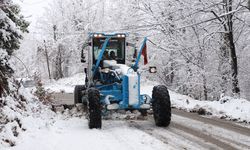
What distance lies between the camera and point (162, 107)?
1028cm

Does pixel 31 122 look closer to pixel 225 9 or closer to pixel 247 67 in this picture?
pixel 225 9

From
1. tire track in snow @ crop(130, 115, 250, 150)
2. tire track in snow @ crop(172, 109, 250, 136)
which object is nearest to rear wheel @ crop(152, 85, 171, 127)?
tire track in snow @ crop(130, 115, 250, 150)

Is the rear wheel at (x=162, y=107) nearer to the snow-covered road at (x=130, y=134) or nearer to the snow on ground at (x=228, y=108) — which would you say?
the snow-covered road at (x=130, y=134)

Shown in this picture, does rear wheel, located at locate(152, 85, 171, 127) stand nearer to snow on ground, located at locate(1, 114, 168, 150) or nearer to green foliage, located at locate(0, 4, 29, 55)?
snow on ground, located at locate(1, 114, 168, 150)

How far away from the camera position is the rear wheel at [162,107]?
10.3 m

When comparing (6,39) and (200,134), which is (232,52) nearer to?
(200,134)

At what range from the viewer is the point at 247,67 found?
23344mm

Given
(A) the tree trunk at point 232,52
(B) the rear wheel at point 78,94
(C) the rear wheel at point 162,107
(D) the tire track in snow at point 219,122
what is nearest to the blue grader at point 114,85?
(C) the rear wheel at point 162,107

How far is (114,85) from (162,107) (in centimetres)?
182

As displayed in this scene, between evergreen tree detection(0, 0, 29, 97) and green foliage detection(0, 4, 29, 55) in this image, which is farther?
green foliage detection(0, 4, 29, 55)

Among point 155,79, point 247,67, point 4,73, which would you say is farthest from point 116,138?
point 155,79

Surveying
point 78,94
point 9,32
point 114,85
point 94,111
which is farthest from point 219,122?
point 9,32

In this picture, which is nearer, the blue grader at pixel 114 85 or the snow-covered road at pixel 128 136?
the snow-covered road at pixel 128 136

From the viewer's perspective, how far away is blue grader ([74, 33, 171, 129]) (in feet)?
33.8
